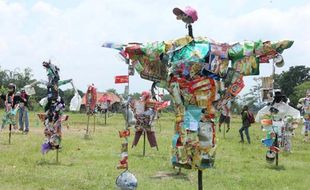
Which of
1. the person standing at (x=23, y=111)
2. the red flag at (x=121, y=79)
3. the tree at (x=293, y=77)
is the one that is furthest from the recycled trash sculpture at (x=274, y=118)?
the tree at (x=293, y=77)

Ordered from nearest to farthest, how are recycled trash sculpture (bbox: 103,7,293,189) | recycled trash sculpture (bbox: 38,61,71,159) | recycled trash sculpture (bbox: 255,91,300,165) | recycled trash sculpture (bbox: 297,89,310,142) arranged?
recycled trash sculpture (bbox: 103,7,293,189)
recycled trash sculpture (bbox: 255,91,300,165)
recycled trash sculpture (bbox: 38,61,71,159)
recycled trash sculpture (bbox: 297,89,310,142)

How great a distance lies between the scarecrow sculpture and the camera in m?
6.06

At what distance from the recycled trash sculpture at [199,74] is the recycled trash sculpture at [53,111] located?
5.09 metres

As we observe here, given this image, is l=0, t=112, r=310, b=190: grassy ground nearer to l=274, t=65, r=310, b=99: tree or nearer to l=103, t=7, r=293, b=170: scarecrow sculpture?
l=103, t=7, r=293, b=170: scarecrow sculpture

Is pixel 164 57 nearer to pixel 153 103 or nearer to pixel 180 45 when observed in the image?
pixel 180 45

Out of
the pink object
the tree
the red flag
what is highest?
the tree

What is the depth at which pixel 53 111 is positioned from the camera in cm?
1131

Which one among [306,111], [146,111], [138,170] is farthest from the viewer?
[306,111]

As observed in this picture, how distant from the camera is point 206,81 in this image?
611 cm

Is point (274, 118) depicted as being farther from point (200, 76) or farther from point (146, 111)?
point (200, 76)

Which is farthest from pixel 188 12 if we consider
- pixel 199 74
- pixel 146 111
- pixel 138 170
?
pixel 146 111

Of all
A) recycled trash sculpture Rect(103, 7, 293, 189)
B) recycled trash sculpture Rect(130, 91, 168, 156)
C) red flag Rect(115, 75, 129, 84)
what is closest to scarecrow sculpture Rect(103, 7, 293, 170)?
recycled trash sculpture Rect(103, 7, 293, 189)

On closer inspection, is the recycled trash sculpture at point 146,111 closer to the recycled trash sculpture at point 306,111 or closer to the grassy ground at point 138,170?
the grassy ground at point 138,170

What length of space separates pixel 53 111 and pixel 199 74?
6.02 m
